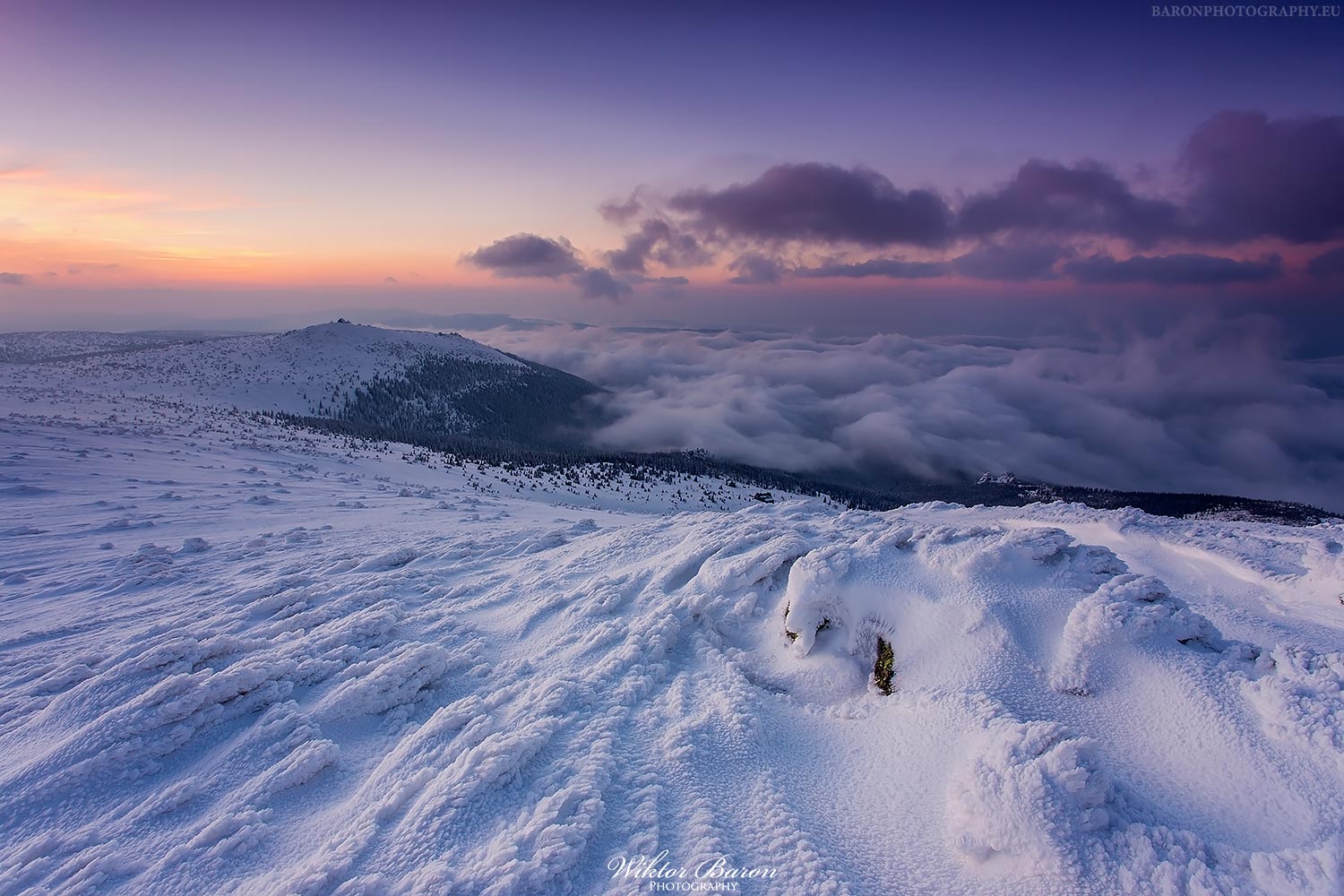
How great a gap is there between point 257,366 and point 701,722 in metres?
136

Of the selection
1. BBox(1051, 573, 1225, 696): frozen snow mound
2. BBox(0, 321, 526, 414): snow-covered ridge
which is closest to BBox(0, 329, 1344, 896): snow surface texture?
BBox(1051, 573, 1225, 696): frozen snow mound

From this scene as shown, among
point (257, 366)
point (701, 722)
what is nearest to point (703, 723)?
point (701, 722)

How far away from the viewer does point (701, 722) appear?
18.3 feet

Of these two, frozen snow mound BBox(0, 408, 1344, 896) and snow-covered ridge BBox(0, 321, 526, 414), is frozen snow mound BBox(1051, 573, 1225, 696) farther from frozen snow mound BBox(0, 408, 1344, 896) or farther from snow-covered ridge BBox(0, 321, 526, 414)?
snow-covered ridge BBox(0, 321, 526, 414)

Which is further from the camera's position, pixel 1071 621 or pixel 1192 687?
pixel 1071 621

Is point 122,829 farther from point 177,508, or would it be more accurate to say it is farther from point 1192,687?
point 177,508

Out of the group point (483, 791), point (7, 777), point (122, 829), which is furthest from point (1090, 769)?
point (7, 777)

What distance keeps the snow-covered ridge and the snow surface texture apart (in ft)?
255

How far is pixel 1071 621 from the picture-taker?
19.4 feet

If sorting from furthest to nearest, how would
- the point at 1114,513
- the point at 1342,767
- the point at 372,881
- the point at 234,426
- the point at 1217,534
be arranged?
the point at 234,426 < the point at 1114,513 < the point at 1217,534 < the point at 1342,767 < the point at 372,881

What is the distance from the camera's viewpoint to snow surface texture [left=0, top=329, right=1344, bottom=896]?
13.0ft

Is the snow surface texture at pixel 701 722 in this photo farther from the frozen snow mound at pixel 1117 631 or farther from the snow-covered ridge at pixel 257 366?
the snow-covered ridge at pixel 257 366

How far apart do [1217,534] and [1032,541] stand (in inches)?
350

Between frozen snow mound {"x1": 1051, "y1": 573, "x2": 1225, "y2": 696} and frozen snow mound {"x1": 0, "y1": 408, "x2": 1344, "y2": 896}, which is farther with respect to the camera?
frozen snow mound {"x1": 1051, "y1": 573, "x2": 1225, "y2": 696}
